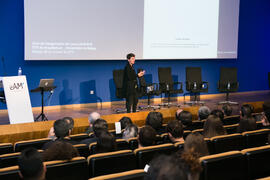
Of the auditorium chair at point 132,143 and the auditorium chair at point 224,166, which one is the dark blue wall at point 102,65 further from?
the auditorium chair at point 224,166

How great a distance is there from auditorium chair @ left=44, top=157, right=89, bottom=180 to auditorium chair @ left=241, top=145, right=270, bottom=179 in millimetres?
1254

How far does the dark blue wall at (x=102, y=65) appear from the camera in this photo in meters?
7.45

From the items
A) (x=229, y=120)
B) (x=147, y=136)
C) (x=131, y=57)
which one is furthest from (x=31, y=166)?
(x=131, y=57)

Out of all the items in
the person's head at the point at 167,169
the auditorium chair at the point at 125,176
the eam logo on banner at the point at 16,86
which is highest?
the eam logo on banner at the point at 16,86

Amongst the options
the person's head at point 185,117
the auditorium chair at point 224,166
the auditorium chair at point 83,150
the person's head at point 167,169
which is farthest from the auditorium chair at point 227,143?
the person's head at point 167,169

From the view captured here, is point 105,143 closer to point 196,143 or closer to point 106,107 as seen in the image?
point 196,143

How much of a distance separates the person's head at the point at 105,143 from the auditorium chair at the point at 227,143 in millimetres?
964

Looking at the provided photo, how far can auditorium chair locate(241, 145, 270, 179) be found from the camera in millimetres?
2525

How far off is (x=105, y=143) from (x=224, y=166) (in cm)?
98

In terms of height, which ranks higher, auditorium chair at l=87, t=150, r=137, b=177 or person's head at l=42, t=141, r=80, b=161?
person's head at l=42, t=141, r=80, b=161

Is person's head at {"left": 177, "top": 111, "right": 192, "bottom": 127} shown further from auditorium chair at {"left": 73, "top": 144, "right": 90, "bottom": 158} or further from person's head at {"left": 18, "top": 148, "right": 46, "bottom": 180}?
person's head at {"left": 18, "top": 148, "right": 46, "bottom": 180}

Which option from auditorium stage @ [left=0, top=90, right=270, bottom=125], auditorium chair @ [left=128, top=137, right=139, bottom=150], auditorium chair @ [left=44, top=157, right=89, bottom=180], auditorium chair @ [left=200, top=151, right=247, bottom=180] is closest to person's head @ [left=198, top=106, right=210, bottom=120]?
auditorium chair @ [left=128, top=137, right=139, bottom=150]

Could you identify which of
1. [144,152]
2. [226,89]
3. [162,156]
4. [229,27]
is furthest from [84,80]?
Result: [162,156]

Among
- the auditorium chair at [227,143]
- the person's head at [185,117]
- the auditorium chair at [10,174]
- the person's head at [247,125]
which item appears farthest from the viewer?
the person's head at [185,117]
